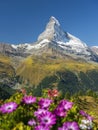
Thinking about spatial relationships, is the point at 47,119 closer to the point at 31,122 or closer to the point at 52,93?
the point at 31,122

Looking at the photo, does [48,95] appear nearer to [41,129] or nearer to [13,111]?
[13,111]

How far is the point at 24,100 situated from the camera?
948 centimetres

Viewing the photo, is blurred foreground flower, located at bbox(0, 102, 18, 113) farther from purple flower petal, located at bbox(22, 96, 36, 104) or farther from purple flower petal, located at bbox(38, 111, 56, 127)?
purple flower petal, located at bbox(38, 111, 56, 127)

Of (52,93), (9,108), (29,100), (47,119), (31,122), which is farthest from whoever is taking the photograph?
(52,93)

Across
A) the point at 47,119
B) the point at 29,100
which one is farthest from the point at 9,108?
the point at 47,119

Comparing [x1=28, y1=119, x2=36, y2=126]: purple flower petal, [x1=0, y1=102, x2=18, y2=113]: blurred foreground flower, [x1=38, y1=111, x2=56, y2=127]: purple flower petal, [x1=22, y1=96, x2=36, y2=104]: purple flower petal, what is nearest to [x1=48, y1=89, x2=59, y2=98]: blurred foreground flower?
[x1=22, y1=96, x2=36, y2=104]: purple flower petal

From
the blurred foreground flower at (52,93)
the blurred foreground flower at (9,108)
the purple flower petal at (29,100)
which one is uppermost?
the blurred foreground flower at (52,93)

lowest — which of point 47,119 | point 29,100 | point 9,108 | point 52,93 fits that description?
point 47,119

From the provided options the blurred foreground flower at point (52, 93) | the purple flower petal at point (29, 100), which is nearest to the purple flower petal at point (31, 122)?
the purple flower petal at point (29, 100)

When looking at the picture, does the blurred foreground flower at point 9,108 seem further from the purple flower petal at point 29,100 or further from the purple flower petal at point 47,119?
the purple flower petal at point 47,119

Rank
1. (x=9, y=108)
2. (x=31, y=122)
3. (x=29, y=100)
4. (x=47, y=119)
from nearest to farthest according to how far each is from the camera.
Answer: (x=47, y=119) < (x=31, y=122) < (x=9, y=108) < (x=29, y=100)

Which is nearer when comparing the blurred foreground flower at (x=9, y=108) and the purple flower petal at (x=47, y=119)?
the purple flower petal at (x=47, y=119)

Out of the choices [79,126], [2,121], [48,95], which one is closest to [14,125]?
[2,121]

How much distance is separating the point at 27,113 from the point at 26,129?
4.65 ft
